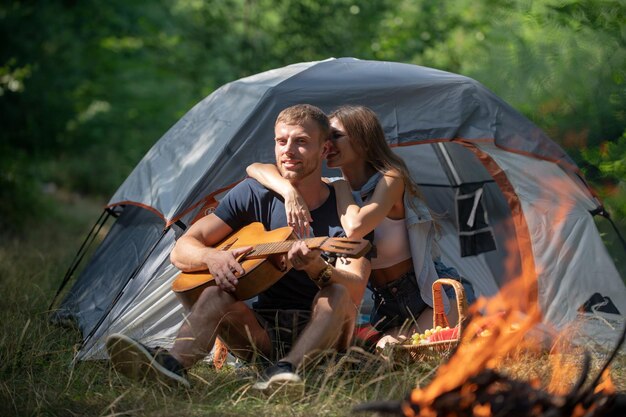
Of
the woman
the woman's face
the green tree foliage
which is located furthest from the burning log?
the green tree foliage

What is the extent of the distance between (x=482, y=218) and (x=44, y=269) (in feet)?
9.91

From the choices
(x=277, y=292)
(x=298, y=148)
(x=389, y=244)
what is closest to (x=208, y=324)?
(x=277, y=292)

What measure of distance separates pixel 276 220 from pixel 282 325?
45 centimetres

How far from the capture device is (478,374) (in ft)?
8.73

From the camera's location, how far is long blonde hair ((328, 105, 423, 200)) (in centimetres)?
406

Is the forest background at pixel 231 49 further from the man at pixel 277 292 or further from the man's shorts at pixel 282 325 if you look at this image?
the man's shorts at pixel 282 325

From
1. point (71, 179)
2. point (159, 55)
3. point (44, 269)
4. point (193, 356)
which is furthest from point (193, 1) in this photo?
point (193, 356)

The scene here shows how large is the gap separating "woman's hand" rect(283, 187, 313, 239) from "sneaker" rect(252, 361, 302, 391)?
1.93 feet

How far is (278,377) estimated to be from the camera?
3191mm

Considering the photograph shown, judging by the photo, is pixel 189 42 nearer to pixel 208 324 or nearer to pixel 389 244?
pixel 389 244

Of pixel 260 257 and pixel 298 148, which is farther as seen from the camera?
pixel 298 148

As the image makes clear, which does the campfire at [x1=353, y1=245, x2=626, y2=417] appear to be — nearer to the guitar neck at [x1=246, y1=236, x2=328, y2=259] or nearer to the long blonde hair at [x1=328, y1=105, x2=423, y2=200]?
the guitar neck at [x1=246, y1=236, x2=328, y2=259]

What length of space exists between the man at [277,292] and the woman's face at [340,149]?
2.9 inches

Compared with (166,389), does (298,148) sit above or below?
above
